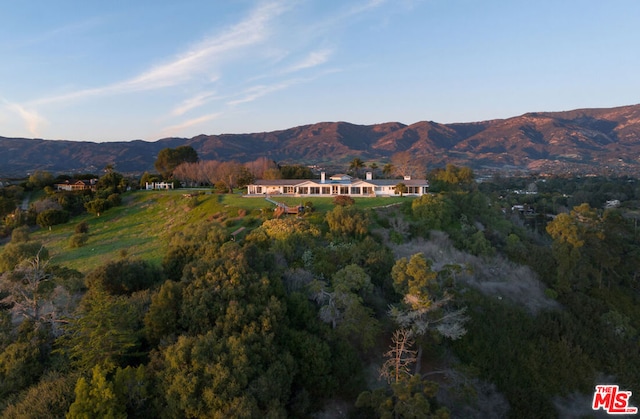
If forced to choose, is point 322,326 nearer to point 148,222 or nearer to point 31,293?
point 31,293

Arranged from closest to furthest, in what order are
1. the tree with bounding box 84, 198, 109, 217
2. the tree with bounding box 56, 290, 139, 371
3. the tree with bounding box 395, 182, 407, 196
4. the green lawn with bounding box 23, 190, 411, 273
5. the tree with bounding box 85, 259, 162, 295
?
the tree with bounding box 56, 290, 139, 371, the tree with bounding box 85, 259, 162, 295, the green lawn with bounding box 23, 190, 411, 273, the tree with bounding box 395, 182, 407, 196, the tree with bounding box 84, 198, 109, 217

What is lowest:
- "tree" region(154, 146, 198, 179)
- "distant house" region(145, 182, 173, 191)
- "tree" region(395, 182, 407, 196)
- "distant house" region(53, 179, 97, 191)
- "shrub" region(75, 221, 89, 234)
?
"shrub" region(75, 221, 89, 234)

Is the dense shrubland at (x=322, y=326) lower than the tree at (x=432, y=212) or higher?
lower

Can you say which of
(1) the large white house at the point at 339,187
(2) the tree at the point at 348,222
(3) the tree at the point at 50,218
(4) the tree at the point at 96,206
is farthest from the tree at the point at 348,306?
(4) the tree at the point at 96,206

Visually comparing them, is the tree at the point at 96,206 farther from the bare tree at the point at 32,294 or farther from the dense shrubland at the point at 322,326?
the bare tree at the point at 32,294

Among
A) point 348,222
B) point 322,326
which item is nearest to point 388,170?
point 348,222

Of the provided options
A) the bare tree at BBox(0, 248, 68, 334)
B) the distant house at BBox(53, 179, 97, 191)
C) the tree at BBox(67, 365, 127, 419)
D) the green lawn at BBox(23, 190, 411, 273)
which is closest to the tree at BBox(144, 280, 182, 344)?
the tree at BBox(67, 365, 127, 419)

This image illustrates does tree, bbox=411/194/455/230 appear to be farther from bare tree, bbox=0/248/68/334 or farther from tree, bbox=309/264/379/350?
bare tree, bbox=0/248/68/334

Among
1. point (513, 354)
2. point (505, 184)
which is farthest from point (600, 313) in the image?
point (505, 184)
